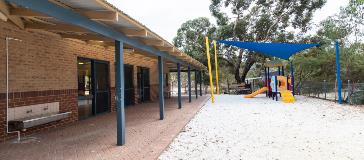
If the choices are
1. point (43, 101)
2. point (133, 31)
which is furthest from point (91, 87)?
point (133, 31)

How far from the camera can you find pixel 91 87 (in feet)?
33.7

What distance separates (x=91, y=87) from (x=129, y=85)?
14.0 ft

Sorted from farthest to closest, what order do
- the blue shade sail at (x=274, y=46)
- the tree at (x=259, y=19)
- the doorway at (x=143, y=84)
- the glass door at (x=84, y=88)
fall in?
the tree at (x=259, y=19) < the doorway at (x=143, y=84) < the blue shade sail at (x=274, y=46) < the glass door at (x=84, y=88)

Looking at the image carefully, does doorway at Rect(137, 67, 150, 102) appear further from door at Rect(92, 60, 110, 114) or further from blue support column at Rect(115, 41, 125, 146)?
blue support column at Rect(115, 41, 125, 146)

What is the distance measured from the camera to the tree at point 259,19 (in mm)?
27516

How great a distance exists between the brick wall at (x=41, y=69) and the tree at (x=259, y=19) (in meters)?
19.5

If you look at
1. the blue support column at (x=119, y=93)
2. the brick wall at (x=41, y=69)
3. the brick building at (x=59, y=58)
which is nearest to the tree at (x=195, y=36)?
the brick building at (x=59, y=58)

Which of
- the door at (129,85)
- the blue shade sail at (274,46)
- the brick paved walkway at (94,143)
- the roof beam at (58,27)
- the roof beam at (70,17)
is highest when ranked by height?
the blue shade sail at (274,46)

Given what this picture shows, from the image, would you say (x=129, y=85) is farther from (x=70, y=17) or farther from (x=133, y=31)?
(x=70, y=17)

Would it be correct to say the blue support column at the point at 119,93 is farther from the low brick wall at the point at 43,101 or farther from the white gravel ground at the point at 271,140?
the low brick wall at the point at 43,101

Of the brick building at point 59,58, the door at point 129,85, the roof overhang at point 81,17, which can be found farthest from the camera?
the door at point 129,85

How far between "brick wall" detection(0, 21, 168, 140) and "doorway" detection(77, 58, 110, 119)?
40cm

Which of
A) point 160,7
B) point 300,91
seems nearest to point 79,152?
point 300,91

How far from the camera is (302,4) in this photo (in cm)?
2781
